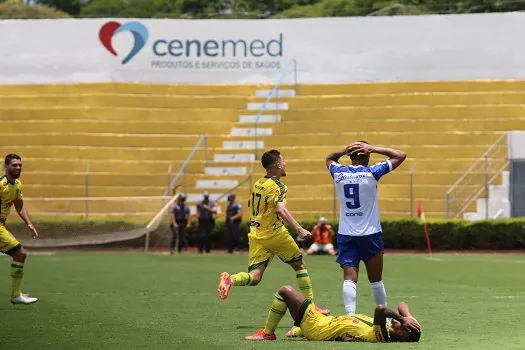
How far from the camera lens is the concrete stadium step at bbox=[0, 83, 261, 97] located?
173ft

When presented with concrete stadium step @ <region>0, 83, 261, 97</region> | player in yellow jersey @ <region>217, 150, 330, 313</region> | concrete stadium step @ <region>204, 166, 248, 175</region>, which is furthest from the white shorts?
player in yellow jersey @ <region>217, 150, 330, 313</region>

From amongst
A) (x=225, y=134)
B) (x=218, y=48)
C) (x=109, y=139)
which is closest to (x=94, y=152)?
(x=109, y=139)

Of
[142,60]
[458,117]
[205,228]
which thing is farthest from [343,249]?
[142,60]

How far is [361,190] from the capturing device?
15469mm

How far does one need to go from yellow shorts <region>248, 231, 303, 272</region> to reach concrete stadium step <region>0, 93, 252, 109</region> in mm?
34813

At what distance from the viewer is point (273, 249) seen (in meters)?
17.0

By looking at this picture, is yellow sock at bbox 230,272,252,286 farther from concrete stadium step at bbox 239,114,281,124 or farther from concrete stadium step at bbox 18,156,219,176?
concrete stadium step at bbox 239,114,281,124

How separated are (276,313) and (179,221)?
1056 inches

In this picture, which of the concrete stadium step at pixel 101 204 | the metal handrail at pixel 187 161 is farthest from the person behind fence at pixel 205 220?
the metal handrail at pixel 187 161

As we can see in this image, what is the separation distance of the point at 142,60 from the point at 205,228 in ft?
47.7

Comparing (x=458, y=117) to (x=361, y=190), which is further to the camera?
(x=458, y=117)

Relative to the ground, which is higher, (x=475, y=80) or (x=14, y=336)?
(x=475, y=80)

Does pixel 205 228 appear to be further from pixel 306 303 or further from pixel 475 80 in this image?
pixel 306 303

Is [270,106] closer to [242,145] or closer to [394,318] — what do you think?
[242,145]
